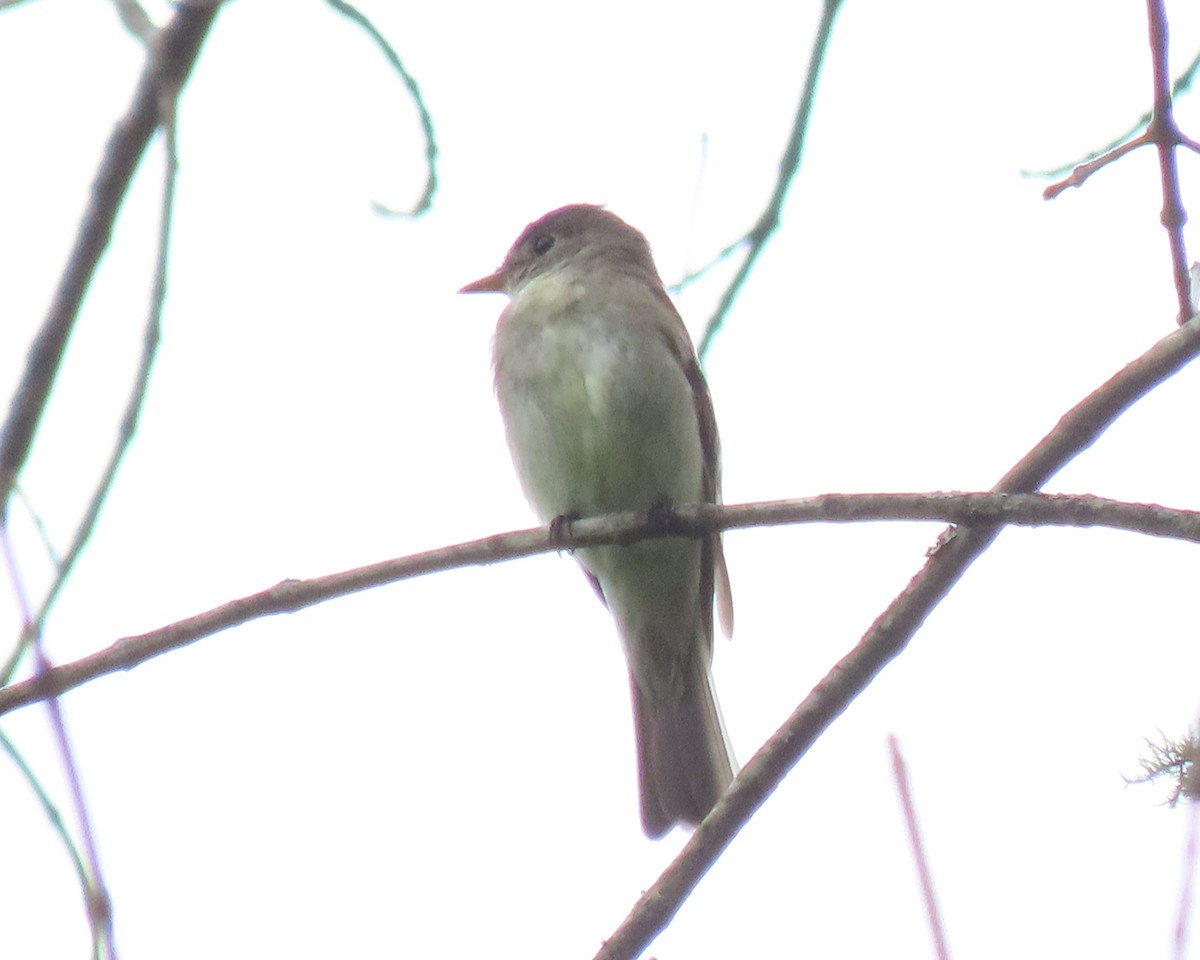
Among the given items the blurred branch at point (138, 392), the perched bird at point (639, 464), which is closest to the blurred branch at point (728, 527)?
the blurred branch at point (138, 392)

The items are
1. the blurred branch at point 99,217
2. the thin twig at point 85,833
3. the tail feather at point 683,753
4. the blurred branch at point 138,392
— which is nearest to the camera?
the thin twig at point 85,833

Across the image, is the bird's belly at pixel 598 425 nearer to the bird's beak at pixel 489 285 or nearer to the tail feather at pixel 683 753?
the tail feather at pixel 683 753

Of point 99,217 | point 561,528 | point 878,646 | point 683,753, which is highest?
point 99,217

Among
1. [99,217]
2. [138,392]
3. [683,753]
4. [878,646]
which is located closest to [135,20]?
[99,217]

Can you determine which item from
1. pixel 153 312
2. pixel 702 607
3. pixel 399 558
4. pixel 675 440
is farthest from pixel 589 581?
pixel 153 312

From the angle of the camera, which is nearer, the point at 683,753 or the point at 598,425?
the point at 598,425

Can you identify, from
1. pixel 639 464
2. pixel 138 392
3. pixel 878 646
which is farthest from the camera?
pixel 639 464

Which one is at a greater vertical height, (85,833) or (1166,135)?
(1166,135)

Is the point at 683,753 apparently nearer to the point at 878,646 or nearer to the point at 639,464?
the point at 639,464
